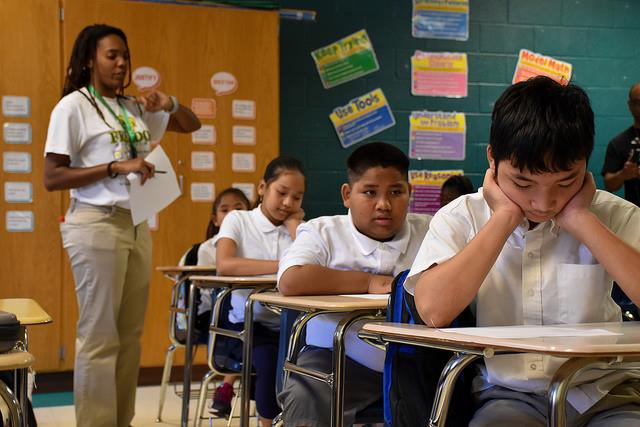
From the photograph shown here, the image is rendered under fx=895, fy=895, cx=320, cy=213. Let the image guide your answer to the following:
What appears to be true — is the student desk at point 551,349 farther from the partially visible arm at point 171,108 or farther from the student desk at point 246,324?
the partially visible arm at point 171,108

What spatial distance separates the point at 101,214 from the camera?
11.1ft

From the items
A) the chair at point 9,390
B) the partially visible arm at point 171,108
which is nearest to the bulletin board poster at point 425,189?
the partially visible arm at point 171,108

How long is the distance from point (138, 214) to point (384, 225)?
3.88ft

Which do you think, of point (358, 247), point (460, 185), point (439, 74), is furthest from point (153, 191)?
point (439, 74)

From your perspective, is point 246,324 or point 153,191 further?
point 153,191

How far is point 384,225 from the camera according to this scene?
2646mm

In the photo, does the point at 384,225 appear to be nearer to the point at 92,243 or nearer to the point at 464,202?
the point at 464,202

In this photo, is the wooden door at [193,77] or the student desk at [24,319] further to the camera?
the wooden door at [193,77]

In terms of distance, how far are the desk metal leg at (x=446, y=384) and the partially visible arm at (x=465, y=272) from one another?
17cm

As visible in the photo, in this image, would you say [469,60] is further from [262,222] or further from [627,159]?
[262,222]

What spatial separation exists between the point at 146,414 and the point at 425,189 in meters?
2.54

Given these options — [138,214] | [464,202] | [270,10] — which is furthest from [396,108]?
[464,202]

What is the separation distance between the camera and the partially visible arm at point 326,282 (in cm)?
251

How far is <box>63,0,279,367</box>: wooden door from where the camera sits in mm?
5160
